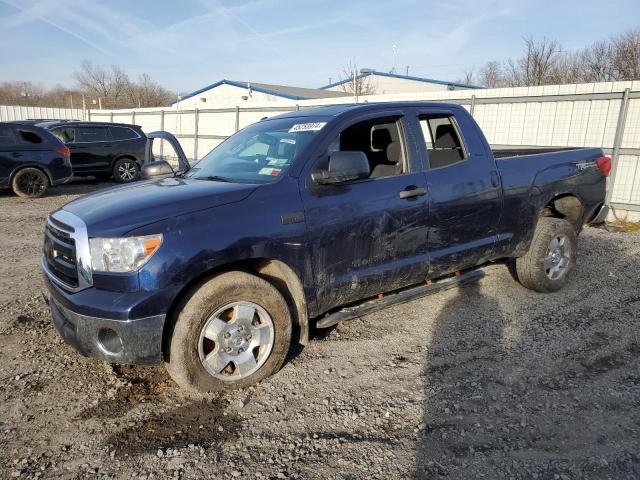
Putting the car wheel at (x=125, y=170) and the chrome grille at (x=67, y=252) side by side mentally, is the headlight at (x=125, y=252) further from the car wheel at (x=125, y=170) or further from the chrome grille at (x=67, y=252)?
the car wheel at (x=125, y=170)

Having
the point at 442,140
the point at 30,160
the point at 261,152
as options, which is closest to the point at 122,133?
the point at 30,160

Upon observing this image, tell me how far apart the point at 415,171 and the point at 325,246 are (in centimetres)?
110

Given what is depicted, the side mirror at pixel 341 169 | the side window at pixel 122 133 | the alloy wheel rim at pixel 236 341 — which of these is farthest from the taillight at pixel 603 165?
the side window at pixel 122 133

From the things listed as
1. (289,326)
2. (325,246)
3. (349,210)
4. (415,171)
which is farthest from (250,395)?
(415,171)

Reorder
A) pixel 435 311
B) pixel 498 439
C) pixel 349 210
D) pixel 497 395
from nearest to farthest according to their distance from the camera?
1. pixel 498 439
2. pixel 497 395
3. pixel 349 210
4. pixel 435 311

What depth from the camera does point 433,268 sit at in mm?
4000

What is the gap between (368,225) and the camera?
348 cm

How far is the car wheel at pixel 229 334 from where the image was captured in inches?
114

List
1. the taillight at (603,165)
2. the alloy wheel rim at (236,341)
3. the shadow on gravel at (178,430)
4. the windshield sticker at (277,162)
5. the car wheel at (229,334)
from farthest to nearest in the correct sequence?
1. the taillight at (603,165)
2. the windshield sticker at (277,162)
3. the alloy wheel rim at (236,341)
4. the car wheel at (229,334)
5. the shadow on gravel at (178,430)

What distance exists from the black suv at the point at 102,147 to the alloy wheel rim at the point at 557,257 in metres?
12.0

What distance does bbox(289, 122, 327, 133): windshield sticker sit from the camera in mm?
3574

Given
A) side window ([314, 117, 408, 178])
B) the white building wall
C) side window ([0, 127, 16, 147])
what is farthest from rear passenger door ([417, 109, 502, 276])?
side window ([0, 127, 16, 147])

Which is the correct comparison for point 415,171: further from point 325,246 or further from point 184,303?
point 184,303

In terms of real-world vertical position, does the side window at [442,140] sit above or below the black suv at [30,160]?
above
